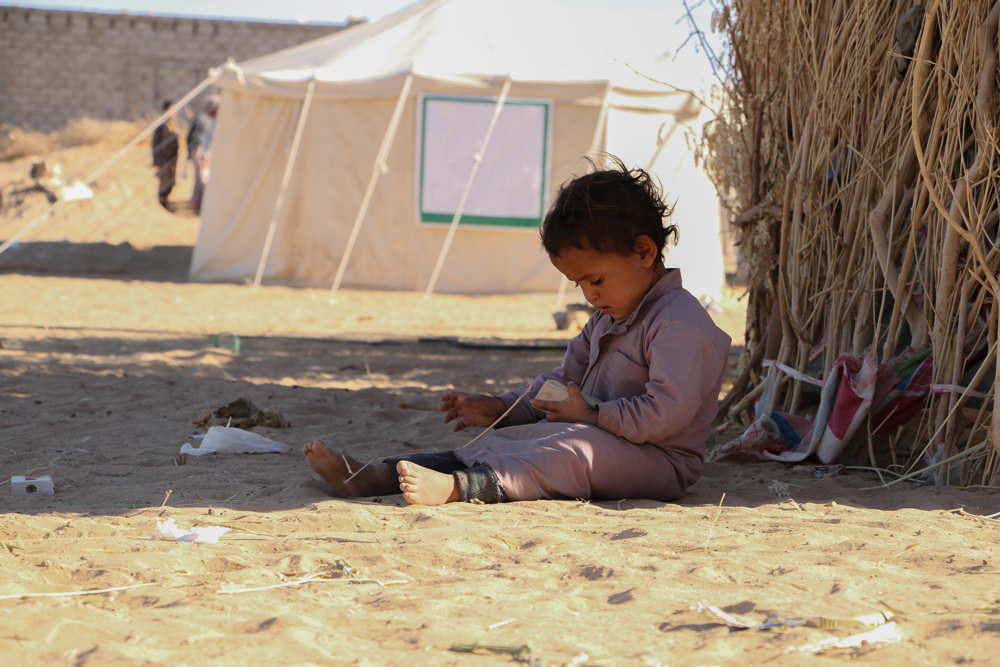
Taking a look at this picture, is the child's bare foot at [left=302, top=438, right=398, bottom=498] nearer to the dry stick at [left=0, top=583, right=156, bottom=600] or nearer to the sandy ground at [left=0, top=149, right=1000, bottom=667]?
the sandy ground at [left=0, top=149, right=1000, bottom=667]

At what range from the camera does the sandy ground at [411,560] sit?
4.46ft

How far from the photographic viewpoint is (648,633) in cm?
142

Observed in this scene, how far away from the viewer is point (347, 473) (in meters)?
2.25

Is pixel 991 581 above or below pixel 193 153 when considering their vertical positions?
below

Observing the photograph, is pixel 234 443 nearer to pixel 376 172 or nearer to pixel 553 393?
pixel 553 393

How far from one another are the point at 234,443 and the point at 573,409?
126 centimetres

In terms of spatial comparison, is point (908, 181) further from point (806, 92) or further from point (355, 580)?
point (355, 580)

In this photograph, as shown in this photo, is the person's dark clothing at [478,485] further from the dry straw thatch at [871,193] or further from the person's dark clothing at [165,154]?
the person's dark clothing at [165,154]

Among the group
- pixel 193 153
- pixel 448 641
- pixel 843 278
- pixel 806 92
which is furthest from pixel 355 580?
pixel 193 153

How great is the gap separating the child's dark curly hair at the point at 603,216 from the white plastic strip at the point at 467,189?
22.1ft

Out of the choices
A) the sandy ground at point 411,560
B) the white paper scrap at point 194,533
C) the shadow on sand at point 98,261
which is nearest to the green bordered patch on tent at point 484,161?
the shadow on sand at point 98,261

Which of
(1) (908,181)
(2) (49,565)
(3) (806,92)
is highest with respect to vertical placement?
(3) (806,92)

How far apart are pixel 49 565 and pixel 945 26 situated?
2.56 m

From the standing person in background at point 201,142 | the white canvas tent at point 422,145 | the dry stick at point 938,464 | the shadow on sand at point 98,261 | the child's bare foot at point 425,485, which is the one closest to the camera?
the child's bare foot at point 425,485
